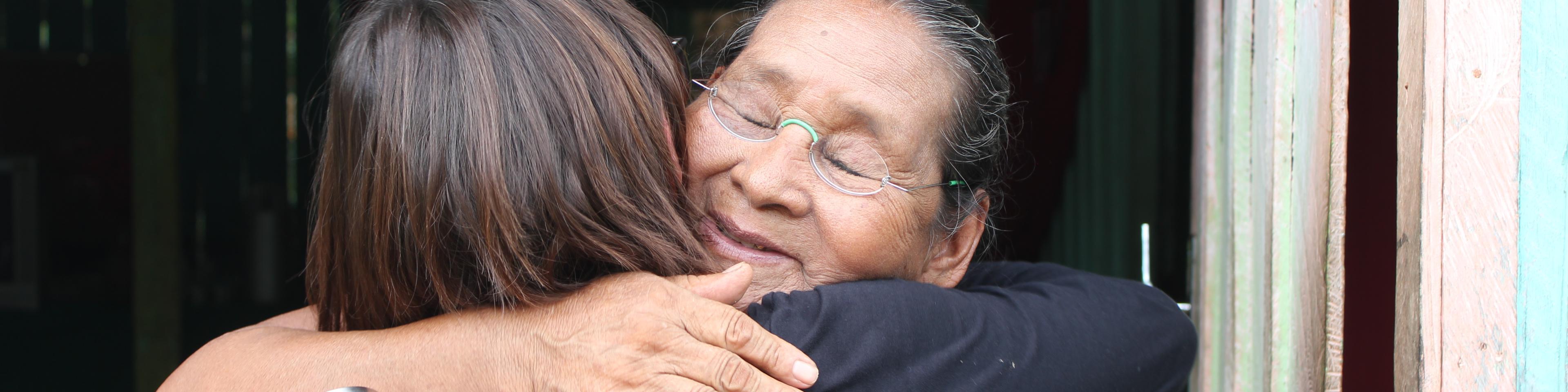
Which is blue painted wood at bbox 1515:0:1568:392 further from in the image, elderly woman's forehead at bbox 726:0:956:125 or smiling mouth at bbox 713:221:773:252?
smiling mouth at bbox 713:221:773:252

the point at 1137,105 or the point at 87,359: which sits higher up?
the point at 1137,105

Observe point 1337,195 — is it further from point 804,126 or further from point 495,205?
point 495,205

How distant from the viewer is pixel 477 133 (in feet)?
4.09

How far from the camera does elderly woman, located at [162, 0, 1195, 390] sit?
1.21 m

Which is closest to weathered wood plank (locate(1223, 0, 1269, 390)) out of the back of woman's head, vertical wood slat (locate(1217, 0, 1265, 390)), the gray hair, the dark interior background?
vertical wood slat (locate(1217, 0, 1265, 390))

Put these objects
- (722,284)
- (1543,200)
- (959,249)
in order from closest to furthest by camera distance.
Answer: (1543,200)
(722,284)
(959,249)

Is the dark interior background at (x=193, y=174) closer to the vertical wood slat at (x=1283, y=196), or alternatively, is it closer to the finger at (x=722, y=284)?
the vertical wood slat at (x=1283, y=196)

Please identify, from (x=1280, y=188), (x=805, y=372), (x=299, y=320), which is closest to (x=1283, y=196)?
(x=1280, y=188)

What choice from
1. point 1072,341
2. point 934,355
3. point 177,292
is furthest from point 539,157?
point 177,292

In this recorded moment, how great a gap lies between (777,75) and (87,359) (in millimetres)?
5678

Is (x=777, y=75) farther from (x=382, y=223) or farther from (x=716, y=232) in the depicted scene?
(x=382, y=223)

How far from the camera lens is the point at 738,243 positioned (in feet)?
4.94

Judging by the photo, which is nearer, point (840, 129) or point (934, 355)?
point (934, 355)

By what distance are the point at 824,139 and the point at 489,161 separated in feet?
1.77
